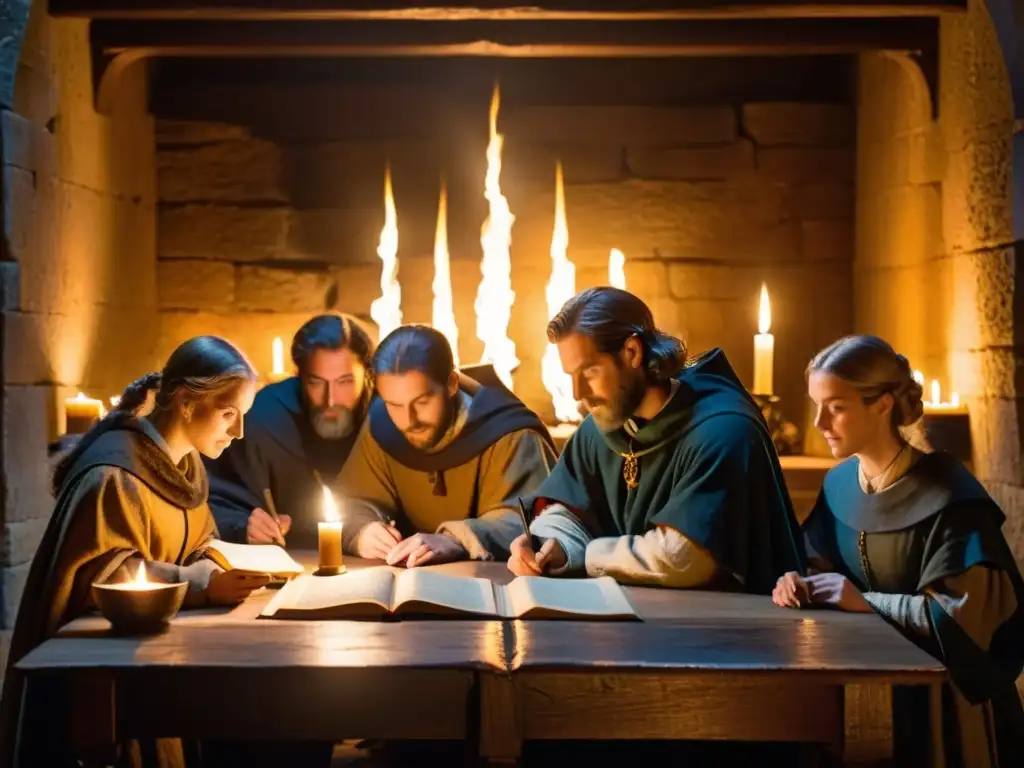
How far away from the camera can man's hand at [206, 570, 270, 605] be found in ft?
11.0

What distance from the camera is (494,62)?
7.61 metres

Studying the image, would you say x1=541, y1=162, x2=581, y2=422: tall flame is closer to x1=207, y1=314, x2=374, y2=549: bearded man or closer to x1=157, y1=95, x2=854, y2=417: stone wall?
x1=157, y1=95, x2=854, y2=417: stone wall

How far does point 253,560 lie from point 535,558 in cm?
78

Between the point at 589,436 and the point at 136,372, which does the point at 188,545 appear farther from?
the point at 136,372

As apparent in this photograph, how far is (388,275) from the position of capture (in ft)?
24.3

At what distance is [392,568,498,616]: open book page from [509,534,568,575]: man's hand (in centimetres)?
23

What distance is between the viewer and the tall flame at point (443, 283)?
291 inches

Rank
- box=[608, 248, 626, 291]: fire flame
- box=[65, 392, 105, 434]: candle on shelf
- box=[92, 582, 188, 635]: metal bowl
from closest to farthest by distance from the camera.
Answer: box=[92, 582, 188, 635]: metal bowl
box=[65, 392, 105, 434]: candle on shelf
box=[608, 248, 626, 291]: fire flame

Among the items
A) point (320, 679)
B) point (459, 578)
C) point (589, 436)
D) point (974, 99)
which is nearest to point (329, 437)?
point (589, 436)

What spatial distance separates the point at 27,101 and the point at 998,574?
428 cm

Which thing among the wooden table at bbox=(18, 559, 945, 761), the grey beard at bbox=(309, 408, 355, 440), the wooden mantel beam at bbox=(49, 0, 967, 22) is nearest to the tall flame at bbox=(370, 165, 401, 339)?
the wooden mantel beam at bbox=(49, 0, 967, 22)

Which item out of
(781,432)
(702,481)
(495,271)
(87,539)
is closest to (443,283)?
(495,271)

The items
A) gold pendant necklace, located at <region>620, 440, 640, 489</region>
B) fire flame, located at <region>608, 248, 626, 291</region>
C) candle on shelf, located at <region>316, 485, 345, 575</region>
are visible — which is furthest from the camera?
fire flame, located at <region>608, 248, 626, 291</region>

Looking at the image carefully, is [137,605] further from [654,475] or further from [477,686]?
[654,475]
